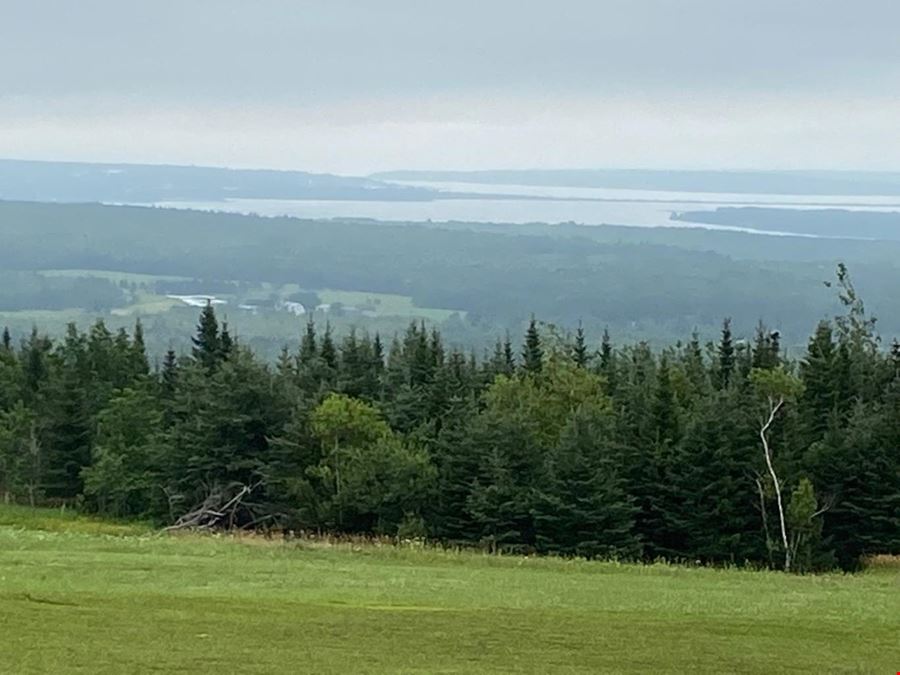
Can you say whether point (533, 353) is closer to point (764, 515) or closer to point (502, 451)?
point (502, 451)

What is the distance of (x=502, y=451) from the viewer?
148ft

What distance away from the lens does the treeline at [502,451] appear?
43688 millimetres

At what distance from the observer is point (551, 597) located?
20.4 m

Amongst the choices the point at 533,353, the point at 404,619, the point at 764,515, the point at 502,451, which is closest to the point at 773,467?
the point at 764,515

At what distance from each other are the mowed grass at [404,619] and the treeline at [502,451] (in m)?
17.9

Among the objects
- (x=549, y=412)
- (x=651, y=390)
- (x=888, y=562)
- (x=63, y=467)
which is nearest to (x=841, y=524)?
(x=888, y=562)

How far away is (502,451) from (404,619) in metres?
28.2

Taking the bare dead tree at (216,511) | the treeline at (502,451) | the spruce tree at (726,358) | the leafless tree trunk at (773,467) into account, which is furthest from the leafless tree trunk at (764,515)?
the bare dead tree at (216,511)

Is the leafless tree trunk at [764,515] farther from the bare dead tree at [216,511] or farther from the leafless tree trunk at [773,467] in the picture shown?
the bare dead tree at [216,511]

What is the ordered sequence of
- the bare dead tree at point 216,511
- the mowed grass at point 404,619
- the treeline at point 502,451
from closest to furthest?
1. the mowed grass at point 404,619
2. the treeline at point 502,451
3. the bare dead tree at point 216,511

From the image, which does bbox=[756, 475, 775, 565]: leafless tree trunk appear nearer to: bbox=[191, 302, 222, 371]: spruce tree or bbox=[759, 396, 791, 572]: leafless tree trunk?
bbox=[759, 396, 791, 572]: leafless tree trunk

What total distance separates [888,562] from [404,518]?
1609 centimetres

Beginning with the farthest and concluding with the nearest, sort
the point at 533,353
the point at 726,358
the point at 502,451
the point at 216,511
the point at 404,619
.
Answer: the point at 533,353
the point at 726,358
the point at 216,511
the point at 502,451
the point at 404,619

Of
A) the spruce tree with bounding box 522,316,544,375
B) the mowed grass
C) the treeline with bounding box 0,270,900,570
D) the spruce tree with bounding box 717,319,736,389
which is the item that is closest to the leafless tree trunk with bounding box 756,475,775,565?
the treeline with bounding box 0,270,900,570
